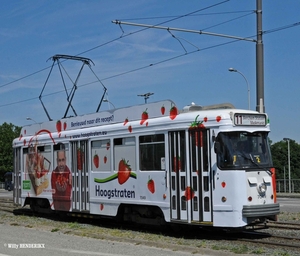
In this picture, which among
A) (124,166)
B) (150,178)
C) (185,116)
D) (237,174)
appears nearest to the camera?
(237,174)

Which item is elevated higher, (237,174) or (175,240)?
(237,174)

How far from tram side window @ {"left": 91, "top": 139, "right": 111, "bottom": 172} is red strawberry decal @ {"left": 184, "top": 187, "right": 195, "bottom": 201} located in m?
3.38

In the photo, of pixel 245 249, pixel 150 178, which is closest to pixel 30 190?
pixel 150 178

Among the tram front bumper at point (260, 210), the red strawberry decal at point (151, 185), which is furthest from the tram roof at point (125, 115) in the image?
the tram front bumper at point (260, 210)

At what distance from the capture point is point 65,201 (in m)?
17.5

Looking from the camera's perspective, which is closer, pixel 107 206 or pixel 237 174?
pixel 237 174

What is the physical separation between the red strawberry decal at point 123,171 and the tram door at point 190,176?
6.18 feet

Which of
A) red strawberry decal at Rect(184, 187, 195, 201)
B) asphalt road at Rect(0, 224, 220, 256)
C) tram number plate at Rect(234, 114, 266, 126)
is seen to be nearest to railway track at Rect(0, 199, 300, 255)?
red strawberry decal at Rect(184, 187, 195, 201)

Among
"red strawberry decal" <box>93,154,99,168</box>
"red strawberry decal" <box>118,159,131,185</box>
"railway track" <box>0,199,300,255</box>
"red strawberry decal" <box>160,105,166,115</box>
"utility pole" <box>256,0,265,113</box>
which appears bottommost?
"railway track" <box>0,199,300,255</box>

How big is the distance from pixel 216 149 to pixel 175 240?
221 centimetres

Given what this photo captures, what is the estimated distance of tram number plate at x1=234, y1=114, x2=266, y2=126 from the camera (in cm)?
1258

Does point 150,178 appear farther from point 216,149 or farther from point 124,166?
point 216,149

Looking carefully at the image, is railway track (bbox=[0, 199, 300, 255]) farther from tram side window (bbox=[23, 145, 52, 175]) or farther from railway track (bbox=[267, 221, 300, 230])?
tram side window (bbox=[23, 145, 52, 175])

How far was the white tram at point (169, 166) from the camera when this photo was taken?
40.1ft
